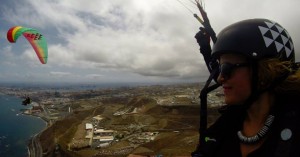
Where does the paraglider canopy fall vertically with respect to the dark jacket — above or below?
above

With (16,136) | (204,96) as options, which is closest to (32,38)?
(204,96)

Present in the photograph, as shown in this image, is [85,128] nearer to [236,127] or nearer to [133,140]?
[133,140]

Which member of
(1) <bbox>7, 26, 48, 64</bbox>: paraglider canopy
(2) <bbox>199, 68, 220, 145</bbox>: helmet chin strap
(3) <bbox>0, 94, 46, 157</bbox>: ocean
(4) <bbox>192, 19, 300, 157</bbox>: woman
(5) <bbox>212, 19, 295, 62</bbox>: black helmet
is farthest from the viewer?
(3) <bbox>0, 94, 46, 157</bbox>: ocean

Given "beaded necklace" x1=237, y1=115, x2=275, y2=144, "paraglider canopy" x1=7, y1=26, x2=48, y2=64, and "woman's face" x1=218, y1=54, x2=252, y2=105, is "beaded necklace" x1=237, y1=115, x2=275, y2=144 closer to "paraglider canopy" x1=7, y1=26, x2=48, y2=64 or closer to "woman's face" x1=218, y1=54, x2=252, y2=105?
"woman's face" x1=218, y1=54, x2=252, y2=105

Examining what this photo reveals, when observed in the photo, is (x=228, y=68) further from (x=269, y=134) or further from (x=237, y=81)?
(x=269, y=134)

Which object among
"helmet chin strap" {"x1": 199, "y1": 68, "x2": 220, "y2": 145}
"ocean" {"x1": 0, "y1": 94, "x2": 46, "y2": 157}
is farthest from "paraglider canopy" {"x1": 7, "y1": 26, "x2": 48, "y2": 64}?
"ocean" {"x1": 0, "y1": 94, "x2": 46, "y2": 157}

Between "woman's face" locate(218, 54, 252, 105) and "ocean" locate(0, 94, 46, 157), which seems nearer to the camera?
"woman's face" locate(218, 54, 252, 105)

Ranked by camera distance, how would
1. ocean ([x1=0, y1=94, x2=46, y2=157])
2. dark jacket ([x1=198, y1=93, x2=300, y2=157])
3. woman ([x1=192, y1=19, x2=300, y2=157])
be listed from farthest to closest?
ocean ([x1=0, y1=94, x2=46, y2=157])
woman ([x1=192, y1=19, x2=300, y2=157])
dark jacket ([x1=198, y1=93, x2=300, y2=157])

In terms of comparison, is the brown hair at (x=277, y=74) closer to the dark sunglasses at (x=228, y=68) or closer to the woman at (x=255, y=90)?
the woman at (x=255, y=90)
